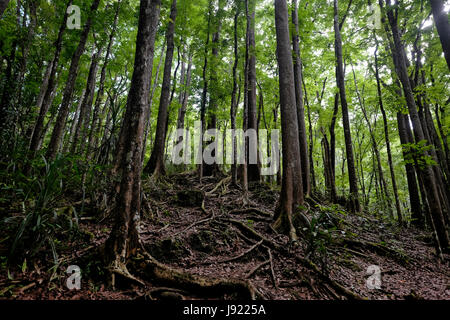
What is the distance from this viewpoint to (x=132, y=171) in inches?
123

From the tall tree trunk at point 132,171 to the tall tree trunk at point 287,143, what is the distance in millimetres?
3401

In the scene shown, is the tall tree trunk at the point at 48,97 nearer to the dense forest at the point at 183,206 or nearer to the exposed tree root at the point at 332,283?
the dense forest at the point at 183,206

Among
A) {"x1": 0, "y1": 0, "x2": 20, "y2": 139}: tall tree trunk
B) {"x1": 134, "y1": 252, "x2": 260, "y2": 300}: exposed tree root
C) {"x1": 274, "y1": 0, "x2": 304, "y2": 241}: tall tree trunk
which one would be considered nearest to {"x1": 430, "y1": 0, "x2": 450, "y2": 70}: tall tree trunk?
{"x1": 274, "y1": 0, "x2": 304, "y2": 241}: tall tree trunk

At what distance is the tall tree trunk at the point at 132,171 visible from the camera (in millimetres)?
2959

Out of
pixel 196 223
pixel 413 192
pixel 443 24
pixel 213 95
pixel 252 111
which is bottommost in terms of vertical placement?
pixel 196 223

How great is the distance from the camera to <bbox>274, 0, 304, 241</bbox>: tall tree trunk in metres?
5.31

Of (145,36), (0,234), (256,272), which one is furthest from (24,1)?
(256,272)

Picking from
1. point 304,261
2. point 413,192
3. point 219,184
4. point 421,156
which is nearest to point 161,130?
point 219,184

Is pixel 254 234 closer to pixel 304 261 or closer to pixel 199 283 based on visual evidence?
pixel 304 261

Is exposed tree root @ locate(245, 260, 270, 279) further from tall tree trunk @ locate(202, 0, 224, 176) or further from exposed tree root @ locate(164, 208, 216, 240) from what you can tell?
tall tree trunk @ locate(202, 0, 224, 176)

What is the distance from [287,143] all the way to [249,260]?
3260 millimetres

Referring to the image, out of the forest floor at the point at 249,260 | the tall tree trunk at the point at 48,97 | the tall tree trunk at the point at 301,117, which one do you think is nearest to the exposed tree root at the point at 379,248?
the forest floor at the point at 249,260

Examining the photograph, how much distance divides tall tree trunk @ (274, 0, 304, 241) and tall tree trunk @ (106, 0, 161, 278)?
11.2 feet
